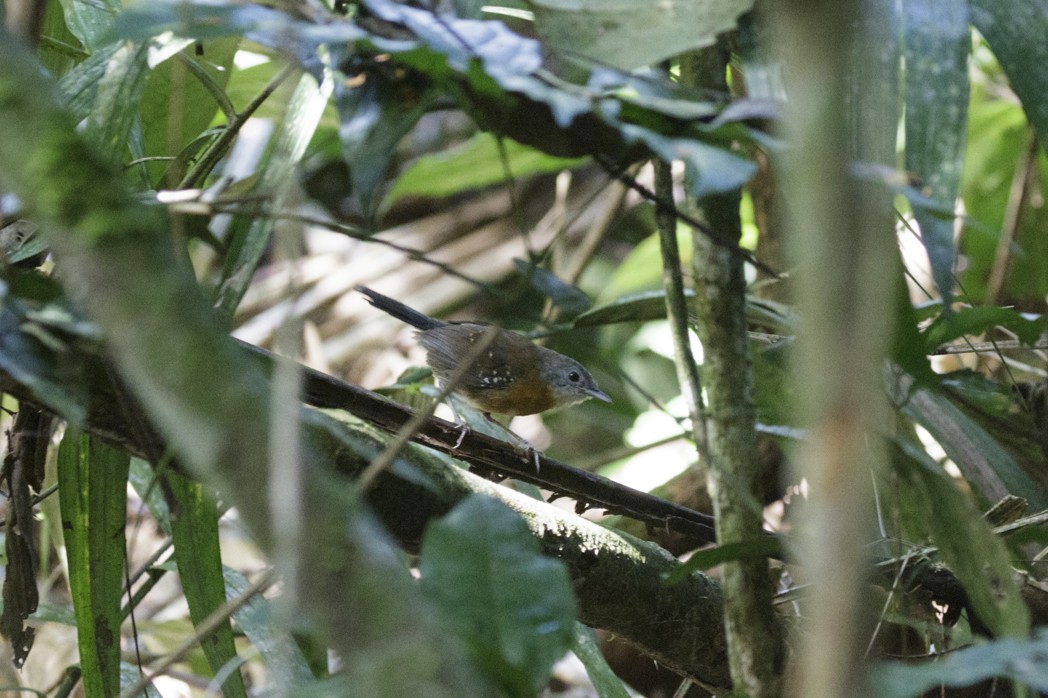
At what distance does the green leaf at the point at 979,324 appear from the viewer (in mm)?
1727

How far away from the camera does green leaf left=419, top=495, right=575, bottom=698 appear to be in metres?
0.98

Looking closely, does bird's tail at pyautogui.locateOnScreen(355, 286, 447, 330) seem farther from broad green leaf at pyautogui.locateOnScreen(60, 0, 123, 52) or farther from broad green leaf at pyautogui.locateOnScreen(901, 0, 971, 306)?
broad green leaf at pyautogui.locateOnScreen(901, 0, 971, 306)

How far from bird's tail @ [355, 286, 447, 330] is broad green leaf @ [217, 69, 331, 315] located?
6.88 feet

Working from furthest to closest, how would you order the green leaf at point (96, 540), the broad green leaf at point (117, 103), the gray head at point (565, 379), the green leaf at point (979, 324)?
the gray head at point (565, 379)
the green leaf at point (96, 540)
the green leaf at point (979, 324)
the broad green leaf at point (117, 103)

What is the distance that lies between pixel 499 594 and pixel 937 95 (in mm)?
829

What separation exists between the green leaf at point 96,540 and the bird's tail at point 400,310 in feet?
6.82

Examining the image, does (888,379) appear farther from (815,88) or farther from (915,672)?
(815,88)

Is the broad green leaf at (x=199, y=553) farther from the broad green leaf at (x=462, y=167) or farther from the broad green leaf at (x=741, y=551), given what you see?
the broad green leaf at (x=462, y=167)

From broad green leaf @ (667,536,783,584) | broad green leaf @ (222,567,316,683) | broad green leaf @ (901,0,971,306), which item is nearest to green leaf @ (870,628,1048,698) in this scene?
broad green leaf @ (667,536,783,584)

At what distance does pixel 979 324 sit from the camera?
2029mm

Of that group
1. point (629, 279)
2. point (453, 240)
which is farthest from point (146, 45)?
point (453, 240)

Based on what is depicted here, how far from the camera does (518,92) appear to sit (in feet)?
3.84

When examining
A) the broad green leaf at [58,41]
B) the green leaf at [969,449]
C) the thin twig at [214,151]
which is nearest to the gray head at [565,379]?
the green leaf at [969,449]

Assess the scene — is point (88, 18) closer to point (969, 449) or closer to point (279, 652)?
point (279, 652)
